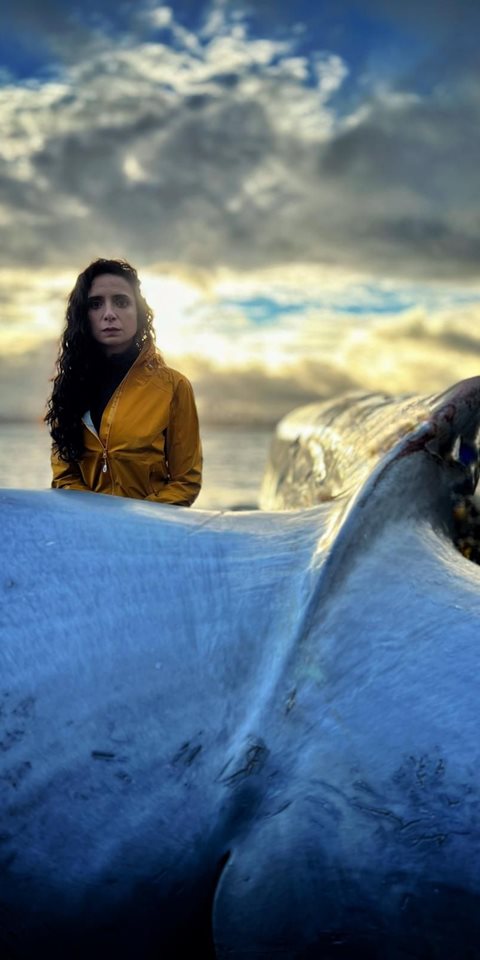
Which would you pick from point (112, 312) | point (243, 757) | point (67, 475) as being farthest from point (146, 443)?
point (243, 757)

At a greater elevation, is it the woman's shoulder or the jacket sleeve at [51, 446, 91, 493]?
the woman's shoulder

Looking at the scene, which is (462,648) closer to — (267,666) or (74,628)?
(267,666)

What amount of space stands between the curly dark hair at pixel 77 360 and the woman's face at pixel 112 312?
23 mm

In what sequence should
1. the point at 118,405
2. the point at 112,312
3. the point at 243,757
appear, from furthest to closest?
the point at 112,312
the point at 118,405
the point at 243,757

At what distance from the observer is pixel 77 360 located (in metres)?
2.86

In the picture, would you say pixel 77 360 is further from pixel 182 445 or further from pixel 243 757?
pixel 243 757

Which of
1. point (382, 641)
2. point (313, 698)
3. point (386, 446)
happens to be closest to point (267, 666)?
point (313, 698)

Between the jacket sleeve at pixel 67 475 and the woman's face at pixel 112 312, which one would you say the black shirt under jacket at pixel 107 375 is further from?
the jacket sleeve at pixel 67 475

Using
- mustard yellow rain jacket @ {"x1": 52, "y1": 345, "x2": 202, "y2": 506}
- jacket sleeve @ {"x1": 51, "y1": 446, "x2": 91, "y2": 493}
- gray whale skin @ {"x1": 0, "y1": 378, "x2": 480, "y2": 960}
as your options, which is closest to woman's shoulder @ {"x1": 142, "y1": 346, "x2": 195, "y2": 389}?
mustard yellow rain jacket @ {"x1": 52, "y1": 345, "x2": 202, "y2": 506}

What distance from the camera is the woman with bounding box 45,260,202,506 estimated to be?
8.82ft

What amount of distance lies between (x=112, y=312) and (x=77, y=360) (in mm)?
198

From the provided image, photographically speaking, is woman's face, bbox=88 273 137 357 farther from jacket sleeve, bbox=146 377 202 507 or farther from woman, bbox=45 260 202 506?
jacket sleeve, bbox=146 377 202 507

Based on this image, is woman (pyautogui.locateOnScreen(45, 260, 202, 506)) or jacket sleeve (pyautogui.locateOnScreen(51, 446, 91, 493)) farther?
jacket sleeve (pyautogui.locateOnScreen(51, 446, 91, 493))

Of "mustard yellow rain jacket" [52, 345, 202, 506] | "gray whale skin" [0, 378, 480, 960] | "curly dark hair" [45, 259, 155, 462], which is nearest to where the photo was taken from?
"gray whale skin" [0, 378, 480, 960]
